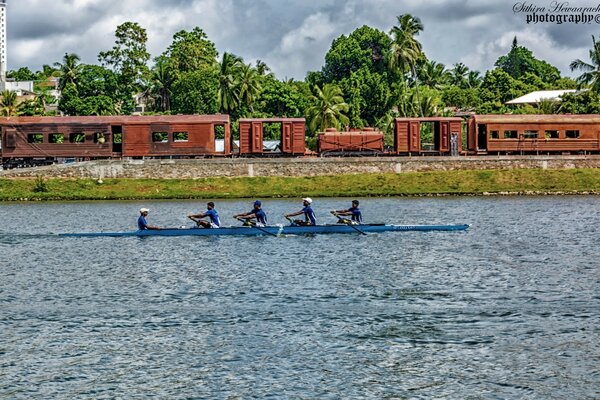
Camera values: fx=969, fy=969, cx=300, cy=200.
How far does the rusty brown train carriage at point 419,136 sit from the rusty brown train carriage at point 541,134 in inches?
115

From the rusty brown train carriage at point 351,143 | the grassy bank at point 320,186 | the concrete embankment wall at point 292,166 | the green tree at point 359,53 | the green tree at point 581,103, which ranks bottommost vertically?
the grassy bank at point 320,186

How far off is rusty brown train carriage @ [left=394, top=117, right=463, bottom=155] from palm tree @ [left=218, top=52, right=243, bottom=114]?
117 ft

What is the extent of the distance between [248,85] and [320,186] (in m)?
41.4

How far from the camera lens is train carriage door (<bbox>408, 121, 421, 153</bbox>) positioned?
89.2 meters

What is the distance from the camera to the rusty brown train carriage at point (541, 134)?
286 ft

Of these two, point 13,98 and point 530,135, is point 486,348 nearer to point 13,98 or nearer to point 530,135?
point 530,135

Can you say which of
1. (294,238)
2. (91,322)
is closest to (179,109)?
(294,238)

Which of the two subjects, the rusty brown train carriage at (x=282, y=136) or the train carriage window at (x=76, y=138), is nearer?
the train carriage window at (x=76, y=138)

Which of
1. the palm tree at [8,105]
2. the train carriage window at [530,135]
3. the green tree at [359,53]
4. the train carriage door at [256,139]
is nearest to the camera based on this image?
the train carriage window at [530,135]

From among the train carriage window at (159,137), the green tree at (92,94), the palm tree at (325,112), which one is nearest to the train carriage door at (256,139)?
the train carriage window at (159,137)

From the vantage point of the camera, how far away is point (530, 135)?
87.6m

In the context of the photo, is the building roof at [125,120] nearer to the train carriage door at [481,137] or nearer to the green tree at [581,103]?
the train carriage door at [481,137]

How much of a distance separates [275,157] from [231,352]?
62.5 meters

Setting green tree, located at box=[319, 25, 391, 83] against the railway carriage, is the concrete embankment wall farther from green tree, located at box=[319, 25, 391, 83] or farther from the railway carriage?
green tree, located at box=[319, 25, 391, 83]
